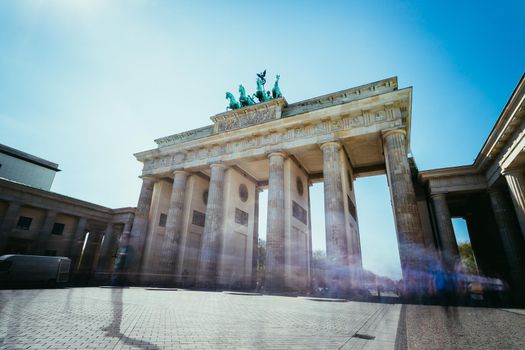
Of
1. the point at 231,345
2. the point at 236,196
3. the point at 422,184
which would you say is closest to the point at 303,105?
the point at 236,196

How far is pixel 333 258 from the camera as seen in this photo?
1460 cm

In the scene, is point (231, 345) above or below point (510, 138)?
below

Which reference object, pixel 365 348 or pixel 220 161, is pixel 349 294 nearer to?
pixel 365 348

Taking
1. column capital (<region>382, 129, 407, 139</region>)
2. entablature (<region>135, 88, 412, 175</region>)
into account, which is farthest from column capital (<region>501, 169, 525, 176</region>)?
entablature (<region>135, 88, 412, 175</region>)

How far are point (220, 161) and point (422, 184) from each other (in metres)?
16.5

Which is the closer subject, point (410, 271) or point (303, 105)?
point (410, 271)

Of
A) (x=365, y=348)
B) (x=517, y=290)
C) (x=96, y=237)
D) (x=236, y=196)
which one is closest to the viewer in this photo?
(x=365, y=348)

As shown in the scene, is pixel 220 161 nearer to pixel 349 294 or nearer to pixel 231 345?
pixel 349 294

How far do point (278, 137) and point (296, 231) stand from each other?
7.70 m

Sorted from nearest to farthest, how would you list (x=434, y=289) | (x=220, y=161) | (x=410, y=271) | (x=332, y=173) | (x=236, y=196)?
(x=434, y=289)
(x=410, y=271)
(x=332, y=173)
(x=220, y=161)
(x=236, y=196)

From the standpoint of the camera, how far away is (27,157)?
33031mm

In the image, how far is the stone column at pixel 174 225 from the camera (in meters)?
20.8

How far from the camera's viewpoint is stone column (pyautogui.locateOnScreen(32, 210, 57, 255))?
2484 centimetres

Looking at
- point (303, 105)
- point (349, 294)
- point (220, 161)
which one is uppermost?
point (303, 105)
